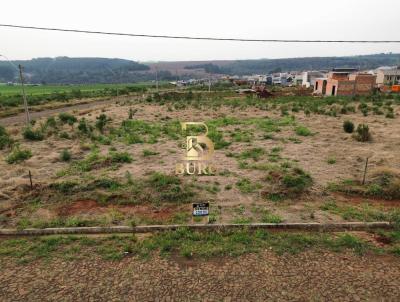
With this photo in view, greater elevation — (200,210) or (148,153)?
(200,210)

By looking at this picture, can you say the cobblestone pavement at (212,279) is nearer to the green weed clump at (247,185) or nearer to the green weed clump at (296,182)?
the green weed clump at (296,182)

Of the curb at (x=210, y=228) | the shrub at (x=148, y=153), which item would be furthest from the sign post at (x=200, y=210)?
the shrub at (x=148, y=153)

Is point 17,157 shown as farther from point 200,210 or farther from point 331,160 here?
point 331,160

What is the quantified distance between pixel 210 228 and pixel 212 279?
4.93ft

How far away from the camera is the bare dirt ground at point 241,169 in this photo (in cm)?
692

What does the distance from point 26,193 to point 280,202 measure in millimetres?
6626

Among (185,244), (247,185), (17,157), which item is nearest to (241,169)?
(247,185)

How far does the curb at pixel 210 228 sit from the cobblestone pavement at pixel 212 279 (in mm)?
894

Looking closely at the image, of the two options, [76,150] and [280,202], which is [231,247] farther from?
[76,150]

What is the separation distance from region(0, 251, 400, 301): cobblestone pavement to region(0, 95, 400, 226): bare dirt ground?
1518 mm

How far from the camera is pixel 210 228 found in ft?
19.8

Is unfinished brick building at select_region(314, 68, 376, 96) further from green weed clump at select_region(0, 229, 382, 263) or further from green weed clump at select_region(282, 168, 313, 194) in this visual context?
green weed clump at select_region(0, 229, 382, 263)

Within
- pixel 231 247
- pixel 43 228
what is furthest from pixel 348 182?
pixel 43 228

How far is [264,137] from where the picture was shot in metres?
14.5
